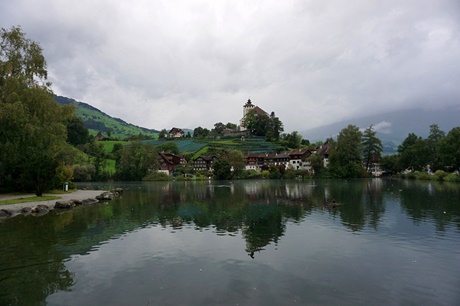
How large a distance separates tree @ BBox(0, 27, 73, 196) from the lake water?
13.8m

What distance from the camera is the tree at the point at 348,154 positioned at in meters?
114

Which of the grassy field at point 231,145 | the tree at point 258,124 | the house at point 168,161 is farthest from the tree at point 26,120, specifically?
the tree at point 258,124

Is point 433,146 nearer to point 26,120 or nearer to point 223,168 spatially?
point 223,168

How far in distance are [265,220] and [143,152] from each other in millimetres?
104935

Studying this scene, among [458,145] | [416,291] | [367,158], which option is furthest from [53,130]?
[367,158]

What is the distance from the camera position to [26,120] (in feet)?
124

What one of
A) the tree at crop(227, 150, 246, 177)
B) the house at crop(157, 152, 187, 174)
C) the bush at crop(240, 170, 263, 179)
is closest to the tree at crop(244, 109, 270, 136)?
the house at crop(157, 152, 187, 174)

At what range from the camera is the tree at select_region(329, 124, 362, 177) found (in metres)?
114

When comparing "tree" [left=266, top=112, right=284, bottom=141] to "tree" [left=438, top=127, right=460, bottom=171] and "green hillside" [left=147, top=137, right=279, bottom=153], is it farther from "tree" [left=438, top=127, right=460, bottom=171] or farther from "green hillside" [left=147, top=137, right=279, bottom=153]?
"tree" [left=438, top=127, right=460, bottom=171]

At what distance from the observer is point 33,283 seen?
12.8 meters

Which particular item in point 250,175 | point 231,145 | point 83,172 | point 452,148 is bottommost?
point 250,175

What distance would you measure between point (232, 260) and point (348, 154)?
106083 mm

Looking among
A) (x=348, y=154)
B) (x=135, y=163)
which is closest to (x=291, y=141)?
(x=348, y=154)

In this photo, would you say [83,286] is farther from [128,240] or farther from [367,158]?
[367,158]
